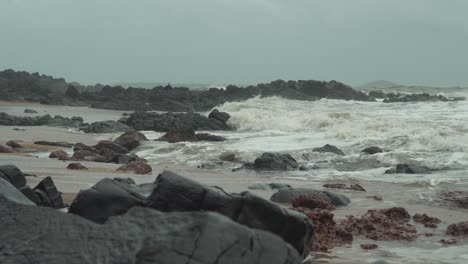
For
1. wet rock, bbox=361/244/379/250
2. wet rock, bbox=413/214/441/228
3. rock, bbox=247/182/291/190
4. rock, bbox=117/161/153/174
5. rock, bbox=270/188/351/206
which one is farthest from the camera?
rock, bbox=117/161/153/174

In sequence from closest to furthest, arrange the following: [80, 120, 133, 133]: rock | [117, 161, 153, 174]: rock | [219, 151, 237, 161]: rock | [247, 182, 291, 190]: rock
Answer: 1. [247, 182, 291, 190]: rock
2. [117, 161, 153, 174]: rock
3. [219, 151, 237, 161]: rock
4. [80, 120, 133, 133]: rock

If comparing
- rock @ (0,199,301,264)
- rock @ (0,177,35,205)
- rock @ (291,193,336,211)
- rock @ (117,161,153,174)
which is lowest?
rock @ (117,161,153,174)

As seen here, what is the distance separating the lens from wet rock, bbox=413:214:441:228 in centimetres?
771

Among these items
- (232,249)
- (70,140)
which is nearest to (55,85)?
(70,140)

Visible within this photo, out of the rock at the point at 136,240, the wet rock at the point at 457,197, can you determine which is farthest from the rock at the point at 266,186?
the rock at the point at 136,240

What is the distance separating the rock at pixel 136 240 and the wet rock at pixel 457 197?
5.90 meters

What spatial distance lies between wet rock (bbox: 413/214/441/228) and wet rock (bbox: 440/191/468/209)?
1450mm

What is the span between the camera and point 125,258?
3732mm

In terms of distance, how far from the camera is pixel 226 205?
4855 millimetres

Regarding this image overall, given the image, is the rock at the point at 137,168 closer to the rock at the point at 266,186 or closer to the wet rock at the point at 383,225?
the rock at the point at 266,186

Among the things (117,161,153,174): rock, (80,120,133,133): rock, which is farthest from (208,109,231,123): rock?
(117,161,153,174): rock

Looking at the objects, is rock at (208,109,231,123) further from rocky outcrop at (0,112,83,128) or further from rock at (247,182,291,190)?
rock at (247,182,291,190)

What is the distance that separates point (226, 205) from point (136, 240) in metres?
1.13

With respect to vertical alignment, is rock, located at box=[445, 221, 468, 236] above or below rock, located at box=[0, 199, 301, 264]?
below
